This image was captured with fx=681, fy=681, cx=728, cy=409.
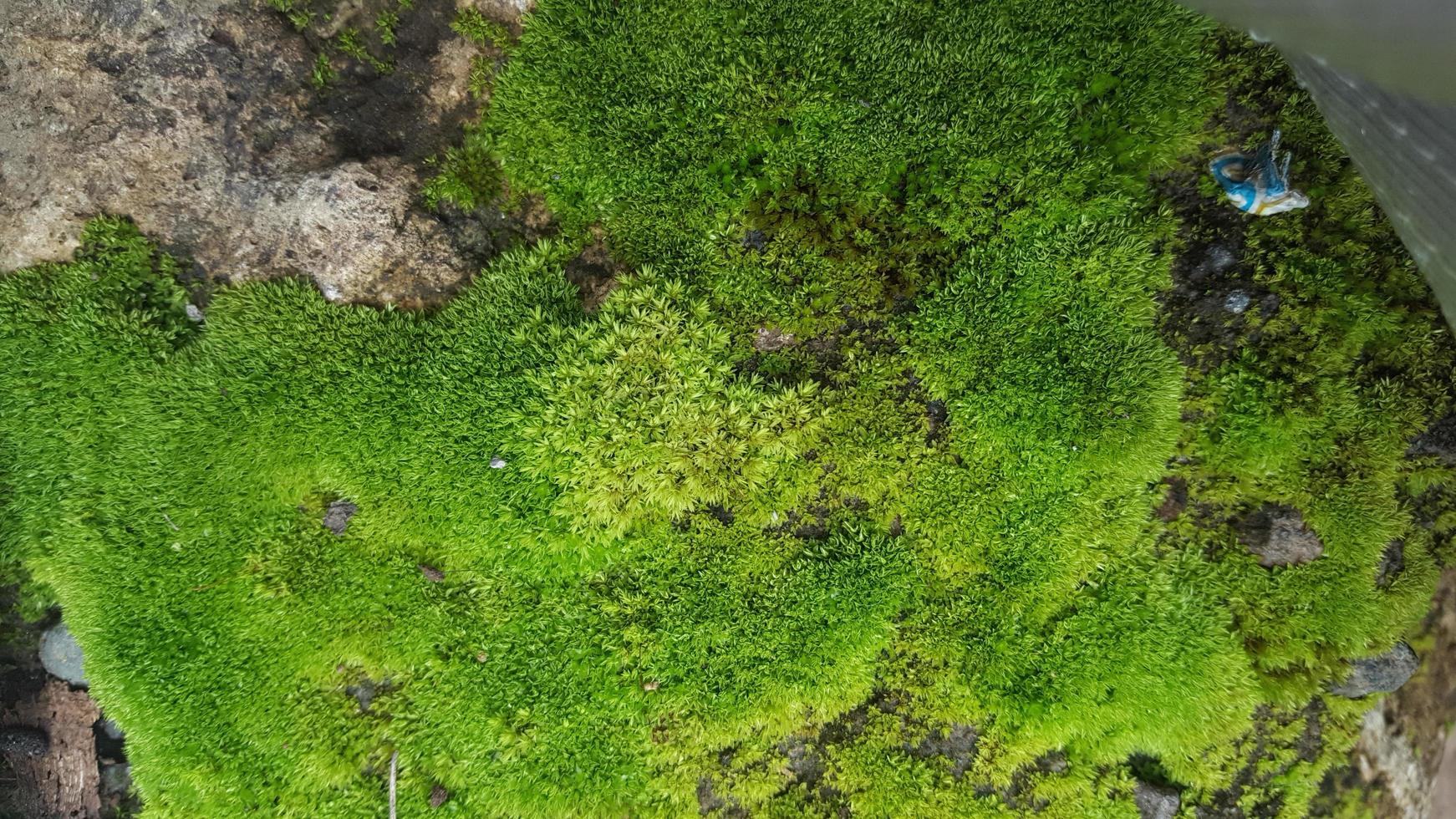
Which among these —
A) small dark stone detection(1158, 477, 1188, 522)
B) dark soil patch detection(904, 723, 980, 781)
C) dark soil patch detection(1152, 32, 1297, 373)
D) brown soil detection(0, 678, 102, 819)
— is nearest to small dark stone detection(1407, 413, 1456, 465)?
dark soil patch detection(1152, 32, 1297, 373)

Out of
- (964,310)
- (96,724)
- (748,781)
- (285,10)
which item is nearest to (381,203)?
(285,10)

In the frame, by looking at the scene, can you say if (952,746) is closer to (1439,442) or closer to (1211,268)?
(1211,268)

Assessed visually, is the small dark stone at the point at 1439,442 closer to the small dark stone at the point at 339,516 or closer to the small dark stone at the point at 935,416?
the small dark stone at the point at 935,416

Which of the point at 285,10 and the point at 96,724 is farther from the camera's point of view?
the point at 96,724

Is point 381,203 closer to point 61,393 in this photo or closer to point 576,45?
point 576,45

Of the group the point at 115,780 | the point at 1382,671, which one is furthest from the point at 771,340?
the point at 115,780

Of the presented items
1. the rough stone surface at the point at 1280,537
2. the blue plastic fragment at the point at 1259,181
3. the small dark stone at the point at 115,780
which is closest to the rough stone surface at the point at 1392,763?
the rough stone surface at the point at 1280,537
